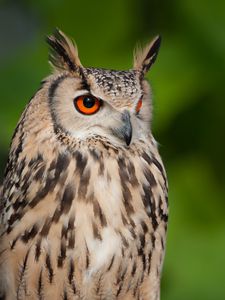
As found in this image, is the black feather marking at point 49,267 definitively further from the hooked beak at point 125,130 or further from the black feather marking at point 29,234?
the hooked beak at point 125,130

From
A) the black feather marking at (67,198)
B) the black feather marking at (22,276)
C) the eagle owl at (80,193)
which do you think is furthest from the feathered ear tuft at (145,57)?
the black feather marking at (22,276)

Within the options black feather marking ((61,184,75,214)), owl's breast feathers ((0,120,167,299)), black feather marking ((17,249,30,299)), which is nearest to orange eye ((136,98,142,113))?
owl's breast feathers ((0,120,167,299))

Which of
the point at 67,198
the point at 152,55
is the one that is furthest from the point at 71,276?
the point at 152,55

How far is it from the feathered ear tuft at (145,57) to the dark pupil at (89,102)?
34cm

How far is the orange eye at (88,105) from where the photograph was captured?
4.22 metres

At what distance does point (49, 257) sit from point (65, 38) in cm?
83

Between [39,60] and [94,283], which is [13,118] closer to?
[39,60]

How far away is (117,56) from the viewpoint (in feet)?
18.9

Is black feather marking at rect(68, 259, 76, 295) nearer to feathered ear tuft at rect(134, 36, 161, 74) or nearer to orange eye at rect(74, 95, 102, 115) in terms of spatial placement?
orange eye at rect(74, 95, 102, 115)

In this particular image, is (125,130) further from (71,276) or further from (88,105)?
(71,276)

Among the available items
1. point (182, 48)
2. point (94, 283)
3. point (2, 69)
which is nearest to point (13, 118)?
point (2, 69)

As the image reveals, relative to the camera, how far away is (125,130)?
13.8 feet

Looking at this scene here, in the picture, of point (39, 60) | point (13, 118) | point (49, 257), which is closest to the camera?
point (49, 257)

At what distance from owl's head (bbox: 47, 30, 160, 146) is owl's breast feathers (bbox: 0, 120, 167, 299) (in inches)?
2.4
